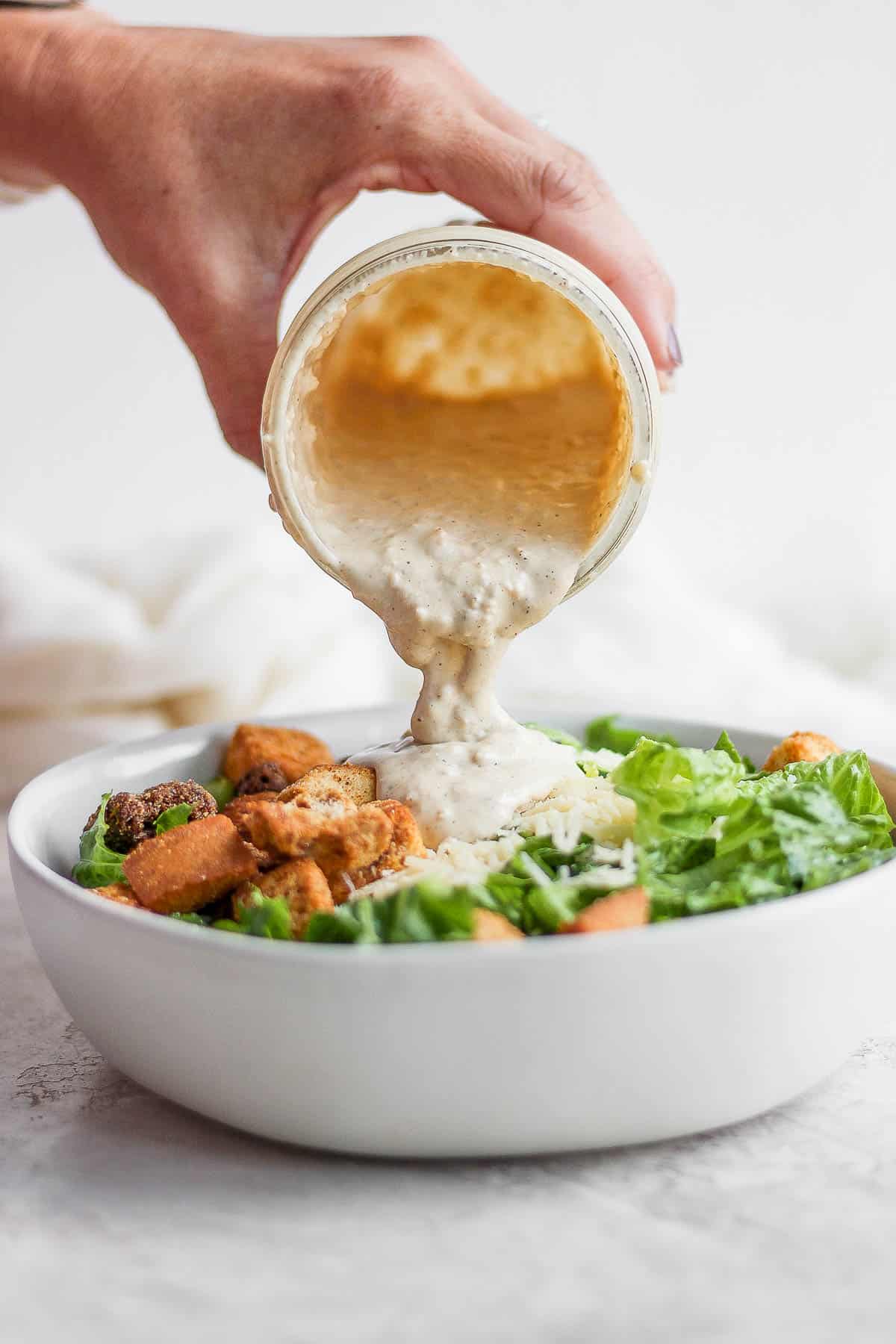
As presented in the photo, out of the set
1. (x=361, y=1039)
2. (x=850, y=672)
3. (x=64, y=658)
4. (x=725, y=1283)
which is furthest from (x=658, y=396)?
(x=850, y=672)

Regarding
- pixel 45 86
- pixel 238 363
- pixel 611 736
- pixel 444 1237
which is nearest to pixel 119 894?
pixel 444 1237

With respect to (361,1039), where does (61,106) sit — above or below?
above

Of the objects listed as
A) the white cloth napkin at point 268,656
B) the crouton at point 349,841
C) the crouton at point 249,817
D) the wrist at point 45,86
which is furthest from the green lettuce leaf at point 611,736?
the wrist at point 45,86

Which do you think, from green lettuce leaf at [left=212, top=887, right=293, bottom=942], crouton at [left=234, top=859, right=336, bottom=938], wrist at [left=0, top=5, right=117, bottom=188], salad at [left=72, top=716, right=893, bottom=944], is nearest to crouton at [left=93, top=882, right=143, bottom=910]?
salad at [left=72, top=716, right=893, bottom=944]

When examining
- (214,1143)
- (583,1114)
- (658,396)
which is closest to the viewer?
(583,1114)

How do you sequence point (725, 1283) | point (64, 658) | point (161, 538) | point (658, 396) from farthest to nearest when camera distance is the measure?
point (161, 538) → point (64, 658) → point (658, 396) → point (725, 1283)

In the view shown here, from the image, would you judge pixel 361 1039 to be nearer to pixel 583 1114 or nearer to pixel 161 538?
pixel 583 1114

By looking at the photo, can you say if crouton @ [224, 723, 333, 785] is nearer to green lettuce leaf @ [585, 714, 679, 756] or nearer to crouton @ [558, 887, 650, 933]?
green lettuce leaf @ [585, 714, 679, 756]

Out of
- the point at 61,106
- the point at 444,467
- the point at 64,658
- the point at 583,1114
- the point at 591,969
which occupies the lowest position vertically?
the point at 64,658
